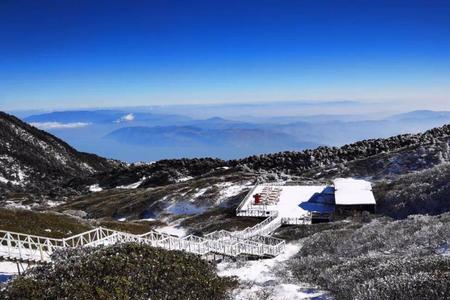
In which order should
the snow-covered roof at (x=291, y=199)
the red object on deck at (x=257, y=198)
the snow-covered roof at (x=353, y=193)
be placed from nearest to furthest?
the snow-covered roof at (x=353, y=193), the snow-covered roof at (x=291, y=199), the red object on deck at (x=257, y=198)

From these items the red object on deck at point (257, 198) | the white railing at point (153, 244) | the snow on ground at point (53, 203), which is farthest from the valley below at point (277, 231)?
the red object on deck at point (257, 198)

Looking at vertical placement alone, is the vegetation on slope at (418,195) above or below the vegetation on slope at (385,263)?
below

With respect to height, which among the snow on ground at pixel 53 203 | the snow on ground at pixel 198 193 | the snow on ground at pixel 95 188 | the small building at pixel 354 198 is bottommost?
the snow on ground at pixel 95 188

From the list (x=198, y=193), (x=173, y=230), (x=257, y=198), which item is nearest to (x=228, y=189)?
(x=198, y=193)

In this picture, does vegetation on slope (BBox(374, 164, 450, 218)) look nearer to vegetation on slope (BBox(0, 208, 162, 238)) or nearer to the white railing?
the white railing

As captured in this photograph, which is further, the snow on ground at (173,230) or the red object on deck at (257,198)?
the red object on deck at (257,198)

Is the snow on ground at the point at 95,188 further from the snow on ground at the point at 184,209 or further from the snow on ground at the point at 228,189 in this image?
the snow on ground at the point at 184,209

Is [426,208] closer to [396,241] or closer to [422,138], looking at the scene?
[396,241]
